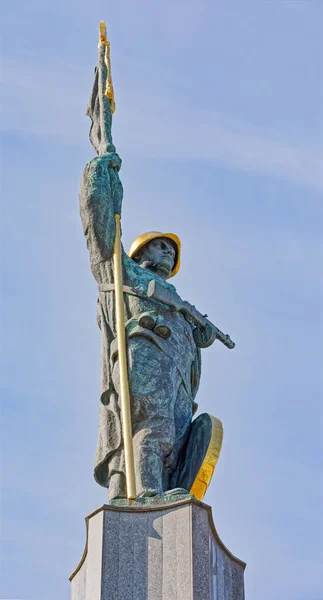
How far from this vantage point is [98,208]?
15.9 metres

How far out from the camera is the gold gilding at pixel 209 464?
14.7m

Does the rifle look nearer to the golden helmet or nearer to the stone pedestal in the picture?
the golden helmet

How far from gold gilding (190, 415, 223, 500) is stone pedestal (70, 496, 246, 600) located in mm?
964

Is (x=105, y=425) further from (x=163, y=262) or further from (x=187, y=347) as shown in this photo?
(x=163, y=262)

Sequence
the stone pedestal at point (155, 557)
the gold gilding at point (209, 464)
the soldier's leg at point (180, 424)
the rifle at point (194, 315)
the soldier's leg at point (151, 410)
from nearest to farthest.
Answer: the stone pedestal at point (155, 557) → the soldier's leg at point (151, 410) → the gold gilding at point (209, 464) → the soldier's leg at point (180, 424) → the rifle at point (194, 315)

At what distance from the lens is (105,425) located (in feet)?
49.4

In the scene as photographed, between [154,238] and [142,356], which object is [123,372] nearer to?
[142,356]

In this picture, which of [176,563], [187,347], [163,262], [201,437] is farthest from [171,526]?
[163,262]

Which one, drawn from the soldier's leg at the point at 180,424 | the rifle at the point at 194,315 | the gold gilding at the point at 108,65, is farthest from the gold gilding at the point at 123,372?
the gold gilding at the point at 108,65

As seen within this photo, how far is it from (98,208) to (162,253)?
4.16 feet

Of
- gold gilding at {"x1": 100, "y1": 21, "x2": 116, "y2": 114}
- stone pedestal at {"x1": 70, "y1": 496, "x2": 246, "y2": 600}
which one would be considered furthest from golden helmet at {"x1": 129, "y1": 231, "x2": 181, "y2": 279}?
stone pedestal at {"x1": 70, "y1": 496, "x2": 246, "y2": 600}

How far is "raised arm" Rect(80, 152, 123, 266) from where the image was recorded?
52.3 ft

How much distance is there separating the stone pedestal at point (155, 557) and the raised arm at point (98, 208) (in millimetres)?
3392

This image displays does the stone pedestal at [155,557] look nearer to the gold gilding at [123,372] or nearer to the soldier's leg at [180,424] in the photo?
the gold gilding at [123,372]
